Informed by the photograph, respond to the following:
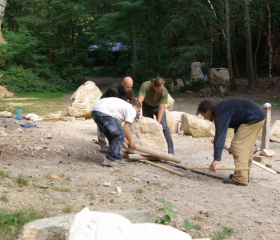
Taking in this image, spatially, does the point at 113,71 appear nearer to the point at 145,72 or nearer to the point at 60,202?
the point at 145,72

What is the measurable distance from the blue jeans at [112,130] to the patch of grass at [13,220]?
2.44m

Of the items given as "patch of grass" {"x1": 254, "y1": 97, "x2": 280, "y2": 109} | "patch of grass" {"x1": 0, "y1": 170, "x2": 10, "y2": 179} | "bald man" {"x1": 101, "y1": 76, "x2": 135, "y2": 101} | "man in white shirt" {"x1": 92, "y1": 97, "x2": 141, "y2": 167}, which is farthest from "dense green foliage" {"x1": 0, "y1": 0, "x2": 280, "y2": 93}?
"patch of grass" {"x1": 0, "y1": 170, "x2": 10, "y2": 179}

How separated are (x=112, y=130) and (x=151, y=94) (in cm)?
175

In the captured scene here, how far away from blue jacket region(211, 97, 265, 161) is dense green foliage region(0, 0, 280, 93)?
15.2 meters

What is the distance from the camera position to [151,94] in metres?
7.30

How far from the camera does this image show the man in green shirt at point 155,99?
7.07 meters

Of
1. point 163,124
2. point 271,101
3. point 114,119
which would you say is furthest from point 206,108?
point 271,101

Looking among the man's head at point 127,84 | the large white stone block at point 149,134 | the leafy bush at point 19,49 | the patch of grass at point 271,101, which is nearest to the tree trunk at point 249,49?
the patch of grass at point 271,101

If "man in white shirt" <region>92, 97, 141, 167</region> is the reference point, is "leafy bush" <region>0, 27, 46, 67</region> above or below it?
above

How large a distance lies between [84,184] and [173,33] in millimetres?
17489

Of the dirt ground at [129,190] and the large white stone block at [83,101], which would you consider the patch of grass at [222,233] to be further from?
the large white stone block at [83,101]

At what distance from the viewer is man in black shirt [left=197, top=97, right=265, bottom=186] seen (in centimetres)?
525

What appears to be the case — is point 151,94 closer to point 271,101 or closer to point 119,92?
point 119,92

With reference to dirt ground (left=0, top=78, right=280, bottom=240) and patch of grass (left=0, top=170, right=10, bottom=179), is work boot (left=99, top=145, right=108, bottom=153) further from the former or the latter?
patch of grass (left=0, top=170, right=10, bottom=179)
